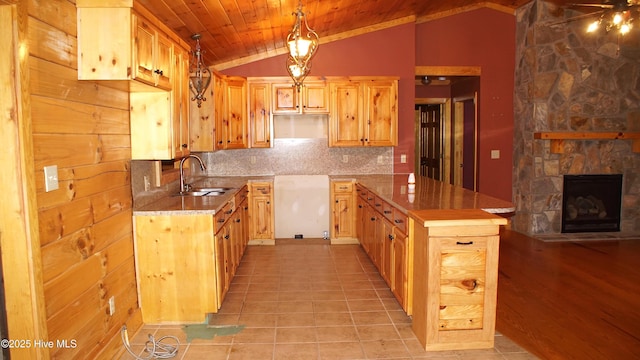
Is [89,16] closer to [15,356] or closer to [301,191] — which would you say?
[15,356]

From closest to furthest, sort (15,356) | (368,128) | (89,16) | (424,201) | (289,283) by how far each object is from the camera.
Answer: (15,356) → (89,16) → (424,201) → (289,283) → (368,128)

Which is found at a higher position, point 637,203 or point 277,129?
point 277,129

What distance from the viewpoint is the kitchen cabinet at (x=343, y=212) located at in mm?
5551

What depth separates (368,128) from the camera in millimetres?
5645

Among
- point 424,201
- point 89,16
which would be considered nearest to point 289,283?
point 424,201

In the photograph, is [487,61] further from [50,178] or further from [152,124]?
[50,178]

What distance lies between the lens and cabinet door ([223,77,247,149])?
5.33m

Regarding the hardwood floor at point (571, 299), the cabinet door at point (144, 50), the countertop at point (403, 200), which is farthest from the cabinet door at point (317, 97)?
the cabinet door at point (144, 50)

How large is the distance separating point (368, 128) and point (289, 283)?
243 cm

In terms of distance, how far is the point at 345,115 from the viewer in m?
5.62

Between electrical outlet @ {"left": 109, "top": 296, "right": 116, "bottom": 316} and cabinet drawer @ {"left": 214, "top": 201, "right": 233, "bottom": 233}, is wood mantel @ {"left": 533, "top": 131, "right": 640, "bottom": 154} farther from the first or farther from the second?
electrical outlet @ {"left": 109, "top": 296, "right": 116, "bottom": 316}

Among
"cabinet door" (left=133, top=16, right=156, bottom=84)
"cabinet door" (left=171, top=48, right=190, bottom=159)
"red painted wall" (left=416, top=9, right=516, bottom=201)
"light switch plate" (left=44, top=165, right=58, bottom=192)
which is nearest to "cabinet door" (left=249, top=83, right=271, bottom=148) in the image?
"cabinet door" (left=171, top=48, right=190, bottom=159)

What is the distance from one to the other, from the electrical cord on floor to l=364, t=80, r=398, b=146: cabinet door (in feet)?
11.8

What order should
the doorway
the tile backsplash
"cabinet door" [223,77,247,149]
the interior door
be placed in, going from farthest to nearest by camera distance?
1. the interior door
2. the doorway
3. the tile backsplash
4. "cabinet door" [223,77,247,149]
